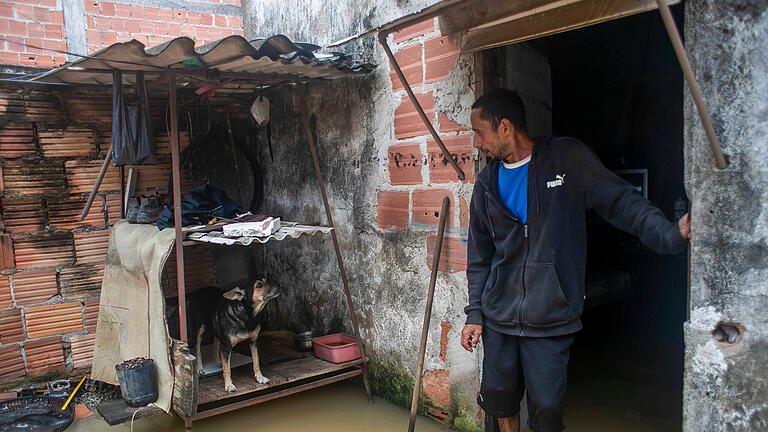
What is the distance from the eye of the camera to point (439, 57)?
12.1ft

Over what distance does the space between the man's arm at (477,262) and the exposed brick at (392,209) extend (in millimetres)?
1202

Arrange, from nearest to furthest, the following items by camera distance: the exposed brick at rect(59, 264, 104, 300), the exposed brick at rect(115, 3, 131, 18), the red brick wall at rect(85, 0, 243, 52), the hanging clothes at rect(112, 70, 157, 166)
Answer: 1. the hanging clothes at rect(112, 70, 157, 166)
2. the exposed brick at rect(59, 264, 104, 300)
3. the red brick wall at rect(85, 0, 243, 52)
4. the exposed brick at rect(115, 3, 131, 18)

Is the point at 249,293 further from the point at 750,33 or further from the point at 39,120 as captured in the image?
the point at 750,33

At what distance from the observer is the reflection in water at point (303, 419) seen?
13.0 ft

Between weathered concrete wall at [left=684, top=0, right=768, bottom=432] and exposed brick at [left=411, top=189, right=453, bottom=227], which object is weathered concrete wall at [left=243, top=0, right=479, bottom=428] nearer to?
exposed brick at [left=411, top=189, right=453, bottom=227]

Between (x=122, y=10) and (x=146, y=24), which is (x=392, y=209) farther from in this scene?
(x=122, y=10)

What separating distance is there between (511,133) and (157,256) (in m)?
2.63

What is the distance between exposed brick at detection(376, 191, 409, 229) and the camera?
4.08 metres

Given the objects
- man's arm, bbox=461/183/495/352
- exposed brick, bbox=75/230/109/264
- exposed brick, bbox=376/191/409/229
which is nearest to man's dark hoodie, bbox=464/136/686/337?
man's arm, bbox=461/183/495/352

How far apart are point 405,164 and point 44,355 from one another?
3824 millimetres

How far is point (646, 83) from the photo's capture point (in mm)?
6207

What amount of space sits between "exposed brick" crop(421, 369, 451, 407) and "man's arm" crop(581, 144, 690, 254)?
1816 millimetres

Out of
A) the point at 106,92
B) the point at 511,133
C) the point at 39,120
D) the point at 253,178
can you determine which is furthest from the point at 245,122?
the point at 511,133

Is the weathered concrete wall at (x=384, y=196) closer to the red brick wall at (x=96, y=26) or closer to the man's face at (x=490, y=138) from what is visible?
the man's face at (x=490, y=138)
